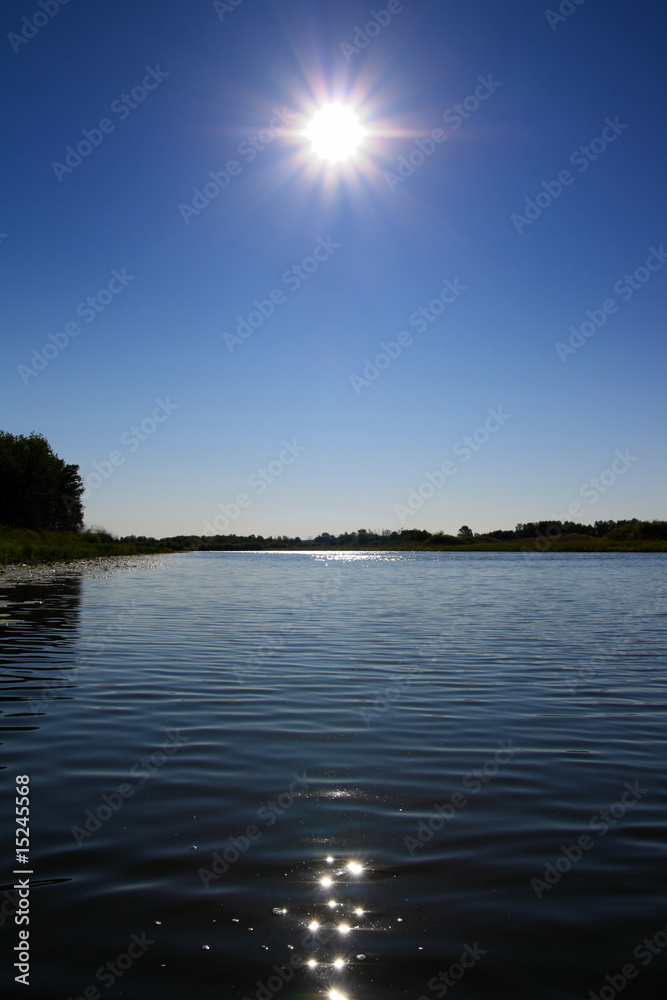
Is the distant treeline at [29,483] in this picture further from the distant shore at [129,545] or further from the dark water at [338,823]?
the dark water at [338,823]

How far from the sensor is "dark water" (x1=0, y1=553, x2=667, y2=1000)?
457 cm

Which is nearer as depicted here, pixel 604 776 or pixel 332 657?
pixel 604 776

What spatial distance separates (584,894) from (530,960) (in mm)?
1084

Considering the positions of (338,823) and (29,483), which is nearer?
(338,823)

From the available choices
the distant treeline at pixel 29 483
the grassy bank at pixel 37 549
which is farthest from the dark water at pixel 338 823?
the distant treeline at pixel 29 483

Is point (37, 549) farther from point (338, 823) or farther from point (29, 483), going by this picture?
point (338, 823)

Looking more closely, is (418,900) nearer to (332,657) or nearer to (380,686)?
(380,686)

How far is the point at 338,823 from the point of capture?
270 inches

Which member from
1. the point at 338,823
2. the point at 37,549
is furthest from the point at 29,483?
the point at 338,823

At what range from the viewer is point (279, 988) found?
4.33 metres

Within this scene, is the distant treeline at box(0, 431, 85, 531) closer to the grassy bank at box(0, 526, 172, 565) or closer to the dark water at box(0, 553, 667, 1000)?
the grassy bank at box(0, 526, 172, 565)

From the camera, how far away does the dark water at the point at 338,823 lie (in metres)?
4.57

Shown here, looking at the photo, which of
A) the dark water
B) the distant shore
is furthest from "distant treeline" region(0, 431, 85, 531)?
the dark water

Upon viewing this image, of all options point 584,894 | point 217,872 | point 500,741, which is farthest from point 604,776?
point 217,872
